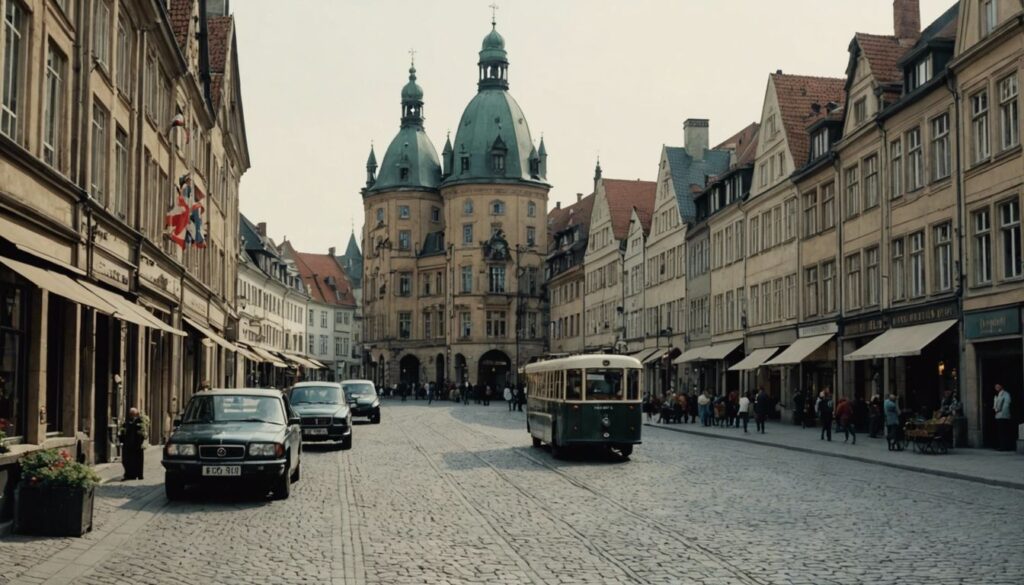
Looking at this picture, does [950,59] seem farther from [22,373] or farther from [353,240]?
[353,240]

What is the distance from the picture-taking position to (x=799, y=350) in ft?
153

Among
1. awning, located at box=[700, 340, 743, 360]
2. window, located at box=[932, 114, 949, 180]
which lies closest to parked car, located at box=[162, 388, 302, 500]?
window, located at box=[932, 114, 949, 180]

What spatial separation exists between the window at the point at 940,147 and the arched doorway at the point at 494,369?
81438 mm

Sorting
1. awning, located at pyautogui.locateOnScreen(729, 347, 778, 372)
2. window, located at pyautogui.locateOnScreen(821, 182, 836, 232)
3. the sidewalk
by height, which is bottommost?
the sidewalk

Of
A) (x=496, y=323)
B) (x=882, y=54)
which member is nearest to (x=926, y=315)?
(x=882, y=54)

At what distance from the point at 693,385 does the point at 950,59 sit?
31583 mm

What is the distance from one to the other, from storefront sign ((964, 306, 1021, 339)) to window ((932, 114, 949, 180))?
15.7 feet

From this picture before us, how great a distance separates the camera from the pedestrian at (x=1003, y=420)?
30234 mm

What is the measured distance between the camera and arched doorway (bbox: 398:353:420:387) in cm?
12231

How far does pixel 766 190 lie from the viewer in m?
53.4

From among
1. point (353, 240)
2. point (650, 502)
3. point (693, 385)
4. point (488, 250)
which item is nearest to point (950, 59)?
point (650, 502)

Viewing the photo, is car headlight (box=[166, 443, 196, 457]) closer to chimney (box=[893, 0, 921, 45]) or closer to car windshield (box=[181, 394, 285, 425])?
car windshield (box=[181, 394, 285, 425])

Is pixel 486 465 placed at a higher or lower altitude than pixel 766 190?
lower

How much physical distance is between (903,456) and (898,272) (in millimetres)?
10977
